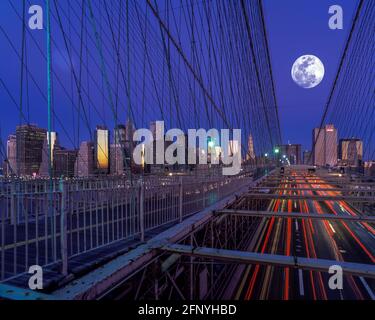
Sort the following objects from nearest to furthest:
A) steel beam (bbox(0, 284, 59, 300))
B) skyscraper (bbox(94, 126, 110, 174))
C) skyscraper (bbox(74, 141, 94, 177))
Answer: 1. steel beam (bbox(0, 284, 59, 300))
2. skyscraper (bbox(94, 126, 110, 174))
3. skyscraper (bbox(74, 141, 94, 177))

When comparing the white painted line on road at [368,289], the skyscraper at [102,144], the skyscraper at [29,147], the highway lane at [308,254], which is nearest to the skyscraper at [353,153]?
the highway lane at [308,254]

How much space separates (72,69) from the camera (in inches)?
319

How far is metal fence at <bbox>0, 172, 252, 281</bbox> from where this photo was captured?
3.17 m

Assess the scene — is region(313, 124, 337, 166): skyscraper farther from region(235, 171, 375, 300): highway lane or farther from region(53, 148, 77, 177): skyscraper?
region(53, 148, 77, 177): skyscraper

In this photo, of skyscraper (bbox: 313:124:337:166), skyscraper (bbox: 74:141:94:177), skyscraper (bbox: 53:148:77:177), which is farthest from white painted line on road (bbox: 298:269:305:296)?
skyscraper (bbox: 313:124:337:166)

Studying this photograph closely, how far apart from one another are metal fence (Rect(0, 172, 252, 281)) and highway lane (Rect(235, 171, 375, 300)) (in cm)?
526

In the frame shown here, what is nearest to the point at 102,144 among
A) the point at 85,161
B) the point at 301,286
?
the point at 85,161

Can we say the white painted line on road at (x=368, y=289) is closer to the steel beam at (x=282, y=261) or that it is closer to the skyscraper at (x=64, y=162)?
the steel beam at (x=282, y=261)

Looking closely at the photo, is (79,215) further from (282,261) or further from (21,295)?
(282,261)

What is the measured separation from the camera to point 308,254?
15172mm
